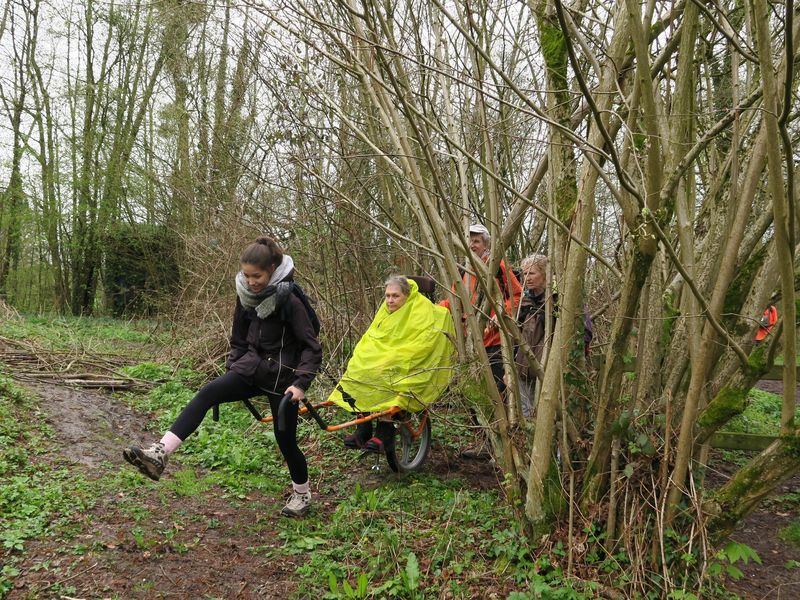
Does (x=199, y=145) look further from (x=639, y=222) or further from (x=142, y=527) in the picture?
(x=639, y=222)

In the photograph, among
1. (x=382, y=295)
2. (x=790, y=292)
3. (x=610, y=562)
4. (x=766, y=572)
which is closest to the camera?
(x=790, y=292)

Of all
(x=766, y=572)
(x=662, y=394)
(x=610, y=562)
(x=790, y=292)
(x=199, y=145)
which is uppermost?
(x=199, y=145)

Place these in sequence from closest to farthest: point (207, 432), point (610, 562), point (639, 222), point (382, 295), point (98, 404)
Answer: point (639, 222) → point (610, 562) → point (207, 432) → point (98, 404) → point (382, 295)

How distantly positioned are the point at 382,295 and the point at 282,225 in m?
1.41

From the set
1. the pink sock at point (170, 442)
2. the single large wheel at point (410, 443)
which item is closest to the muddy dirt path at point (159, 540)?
the single large wheel at point (410, 443)

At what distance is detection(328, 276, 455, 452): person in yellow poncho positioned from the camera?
16.0 ft

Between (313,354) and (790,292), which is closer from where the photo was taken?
(790,292)

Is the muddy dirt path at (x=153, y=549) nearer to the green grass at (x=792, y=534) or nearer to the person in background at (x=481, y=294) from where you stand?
the person in background at (x=481, y=294)

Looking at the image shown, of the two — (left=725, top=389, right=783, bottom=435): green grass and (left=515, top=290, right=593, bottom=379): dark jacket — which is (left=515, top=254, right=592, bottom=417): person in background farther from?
(left=725, top=389, right=783, bottom=435): green grass

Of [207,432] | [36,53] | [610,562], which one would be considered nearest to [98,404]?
[207,432]

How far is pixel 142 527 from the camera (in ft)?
12.9

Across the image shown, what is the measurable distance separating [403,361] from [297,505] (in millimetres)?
1312

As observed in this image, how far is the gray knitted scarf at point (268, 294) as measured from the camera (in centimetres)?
421

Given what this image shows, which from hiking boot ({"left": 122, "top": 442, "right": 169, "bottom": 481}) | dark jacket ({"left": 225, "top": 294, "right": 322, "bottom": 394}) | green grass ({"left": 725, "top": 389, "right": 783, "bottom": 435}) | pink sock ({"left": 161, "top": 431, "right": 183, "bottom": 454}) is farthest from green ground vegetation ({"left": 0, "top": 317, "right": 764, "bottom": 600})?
green grass ({"left": 725, "top": 389, "right": 783, "bottom": 435})
